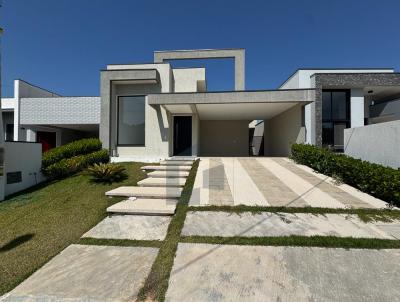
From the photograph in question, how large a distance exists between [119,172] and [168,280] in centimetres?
593

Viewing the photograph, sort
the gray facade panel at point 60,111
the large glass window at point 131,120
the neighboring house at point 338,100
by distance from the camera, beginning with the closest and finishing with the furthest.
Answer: the neighboring house at point 338,100, the large glass window at point 131,120, the gray facade panel at point 60,111

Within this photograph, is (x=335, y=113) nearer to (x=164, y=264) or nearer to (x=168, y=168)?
(x=168, y=168)

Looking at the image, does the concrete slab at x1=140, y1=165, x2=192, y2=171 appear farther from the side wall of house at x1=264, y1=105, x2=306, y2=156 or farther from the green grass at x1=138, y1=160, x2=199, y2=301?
the side wall of house at x1=264, y1=105, x2=306, y2=156

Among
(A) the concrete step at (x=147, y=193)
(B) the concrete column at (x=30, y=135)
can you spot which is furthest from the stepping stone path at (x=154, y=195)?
(B) the concrete column at (x=30, y=135)

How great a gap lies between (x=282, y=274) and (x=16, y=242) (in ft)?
14.5

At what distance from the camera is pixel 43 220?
4.61 m

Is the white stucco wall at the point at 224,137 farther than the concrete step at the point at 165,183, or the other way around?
the white stucco wall at the point at 224,137

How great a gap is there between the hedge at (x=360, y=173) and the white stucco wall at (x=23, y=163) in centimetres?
1112

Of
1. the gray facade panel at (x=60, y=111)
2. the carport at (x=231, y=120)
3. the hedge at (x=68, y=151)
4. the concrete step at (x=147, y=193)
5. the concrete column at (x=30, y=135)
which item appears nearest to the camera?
the concrete step at (x=147, y=193)

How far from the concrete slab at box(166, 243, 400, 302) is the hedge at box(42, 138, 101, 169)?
752 centimetres

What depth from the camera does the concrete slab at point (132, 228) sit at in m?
3.88

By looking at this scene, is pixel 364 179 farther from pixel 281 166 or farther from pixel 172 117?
pixel 172 117

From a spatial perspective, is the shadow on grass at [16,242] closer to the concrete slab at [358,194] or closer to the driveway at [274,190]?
the driveway at [274,190]

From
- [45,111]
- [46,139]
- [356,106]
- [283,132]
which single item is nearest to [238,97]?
[283,132]
